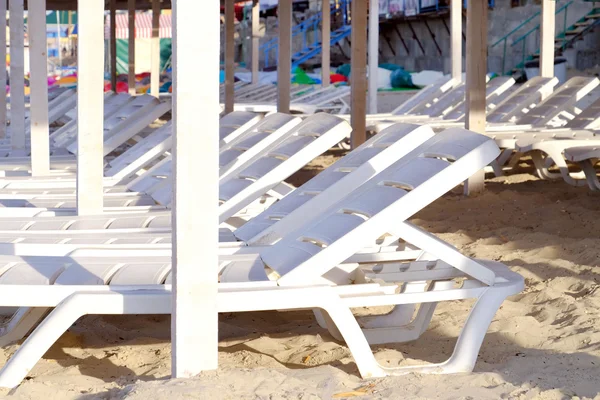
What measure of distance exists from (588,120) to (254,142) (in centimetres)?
441

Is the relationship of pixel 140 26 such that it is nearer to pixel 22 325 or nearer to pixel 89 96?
pixel 89 96

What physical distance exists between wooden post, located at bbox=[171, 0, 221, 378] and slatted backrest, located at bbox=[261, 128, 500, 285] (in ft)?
0.99

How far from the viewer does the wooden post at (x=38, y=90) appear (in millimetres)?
5488

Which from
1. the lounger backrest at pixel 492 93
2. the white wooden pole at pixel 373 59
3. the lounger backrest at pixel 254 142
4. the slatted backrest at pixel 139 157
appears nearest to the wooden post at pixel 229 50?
the slatted backrest at pixel 139 157

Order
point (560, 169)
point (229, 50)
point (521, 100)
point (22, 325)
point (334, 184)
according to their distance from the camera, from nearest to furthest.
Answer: point (22, 325) < point (334, 184) < point (560, 169) < point (229, 50) < point (521, 100)

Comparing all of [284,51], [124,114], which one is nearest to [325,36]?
[284,51]

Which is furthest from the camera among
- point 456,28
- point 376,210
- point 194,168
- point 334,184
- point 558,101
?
point 456,28

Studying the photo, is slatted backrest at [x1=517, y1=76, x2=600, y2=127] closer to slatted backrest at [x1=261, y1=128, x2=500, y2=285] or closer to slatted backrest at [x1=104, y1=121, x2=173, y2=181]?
slatted backrest at [x1=104, y1=121, x2=173, y2=181]

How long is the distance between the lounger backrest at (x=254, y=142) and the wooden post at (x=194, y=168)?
2.13 meters

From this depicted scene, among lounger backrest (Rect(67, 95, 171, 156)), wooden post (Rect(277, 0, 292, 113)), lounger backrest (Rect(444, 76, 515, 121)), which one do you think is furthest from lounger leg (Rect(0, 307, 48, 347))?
lounger backrest (Rect(444, 76, 515, 121))

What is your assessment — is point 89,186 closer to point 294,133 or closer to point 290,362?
point 294,133

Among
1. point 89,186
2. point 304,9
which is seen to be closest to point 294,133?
point 89,186

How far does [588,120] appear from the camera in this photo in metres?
8.37

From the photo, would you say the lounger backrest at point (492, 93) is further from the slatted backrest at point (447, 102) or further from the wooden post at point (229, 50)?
the wooden post at point (229, 50)
